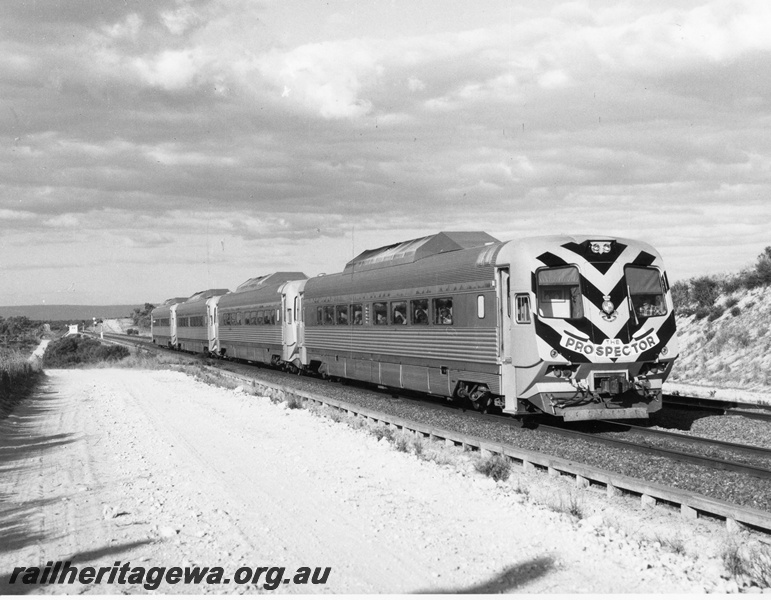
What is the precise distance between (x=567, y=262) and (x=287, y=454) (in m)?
5.46

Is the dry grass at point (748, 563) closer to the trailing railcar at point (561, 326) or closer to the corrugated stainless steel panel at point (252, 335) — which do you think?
the trailing railcar at point (561, 326)

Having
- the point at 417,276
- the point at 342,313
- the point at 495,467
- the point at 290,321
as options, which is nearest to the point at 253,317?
the point at 290,321

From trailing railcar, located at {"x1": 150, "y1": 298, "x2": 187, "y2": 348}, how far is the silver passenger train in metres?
38.5

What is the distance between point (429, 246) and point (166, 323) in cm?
4499

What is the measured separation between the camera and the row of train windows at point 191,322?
44.7 m

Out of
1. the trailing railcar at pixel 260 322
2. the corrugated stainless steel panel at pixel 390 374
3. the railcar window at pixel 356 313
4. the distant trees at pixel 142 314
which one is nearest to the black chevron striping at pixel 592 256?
the corrugated stainless steel panel at pixel 390 374

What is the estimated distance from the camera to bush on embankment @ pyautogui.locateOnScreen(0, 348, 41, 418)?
20.4 meters

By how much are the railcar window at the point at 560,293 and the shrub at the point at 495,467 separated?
3074mm

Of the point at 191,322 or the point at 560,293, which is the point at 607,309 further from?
the point at 191,322

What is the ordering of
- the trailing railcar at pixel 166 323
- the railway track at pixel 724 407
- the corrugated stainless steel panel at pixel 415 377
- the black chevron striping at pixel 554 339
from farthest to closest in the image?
the trailing railcar at pixel 166 323 < the corrugated stainless steel panel at pixel 415 377 < the railway track at pixel 724 407 < the black chevron striping at pixel 554 339

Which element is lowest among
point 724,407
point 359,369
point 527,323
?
point 724,407

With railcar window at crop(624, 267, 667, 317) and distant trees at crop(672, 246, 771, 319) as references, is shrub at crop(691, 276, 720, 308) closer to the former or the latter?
distant trees at crop(672, 246, 771, 319)

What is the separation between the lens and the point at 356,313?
69.7ft

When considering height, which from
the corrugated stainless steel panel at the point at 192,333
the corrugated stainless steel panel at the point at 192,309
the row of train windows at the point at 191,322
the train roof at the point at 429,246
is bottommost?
the corrugated stainless steel panel at the point at 192,333
